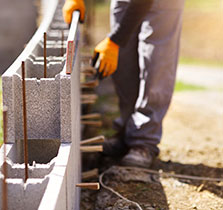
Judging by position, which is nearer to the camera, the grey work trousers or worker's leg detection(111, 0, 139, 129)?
the grey work trousers

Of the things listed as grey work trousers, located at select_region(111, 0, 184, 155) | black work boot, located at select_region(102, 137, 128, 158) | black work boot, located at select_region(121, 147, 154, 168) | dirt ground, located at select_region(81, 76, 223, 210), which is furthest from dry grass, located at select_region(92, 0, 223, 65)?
black work boot, located at select_region(121, 147, 154, 168)

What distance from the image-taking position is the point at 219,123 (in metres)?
5.11

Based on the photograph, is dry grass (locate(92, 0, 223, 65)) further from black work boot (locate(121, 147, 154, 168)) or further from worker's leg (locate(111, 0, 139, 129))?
black work boot (locate(121, 147, 154, 168))

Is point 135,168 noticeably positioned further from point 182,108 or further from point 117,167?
point 182,108

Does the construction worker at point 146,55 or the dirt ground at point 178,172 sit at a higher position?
the construction worker at point 146,55

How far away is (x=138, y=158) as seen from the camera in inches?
136

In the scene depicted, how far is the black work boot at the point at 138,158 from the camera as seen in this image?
11.3ft

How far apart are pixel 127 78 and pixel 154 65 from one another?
448 mm

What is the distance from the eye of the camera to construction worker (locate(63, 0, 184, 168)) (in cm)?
337

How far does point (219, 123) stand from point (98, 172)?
2.11m

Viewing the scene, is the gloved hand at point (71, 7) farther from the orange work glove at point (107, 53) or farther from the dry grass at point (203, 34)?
the dry grass at point (203, 34)

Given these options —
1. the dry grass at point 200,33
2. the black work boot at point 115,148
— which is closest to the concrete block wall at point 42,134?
the black work boot at point 115,148

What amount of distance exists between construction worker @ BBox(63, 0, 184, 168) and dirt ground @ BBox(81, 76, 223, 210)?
9.3 inches

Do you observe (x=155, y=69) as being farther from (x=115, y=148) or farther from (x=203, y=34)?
(x=203, y=34)
